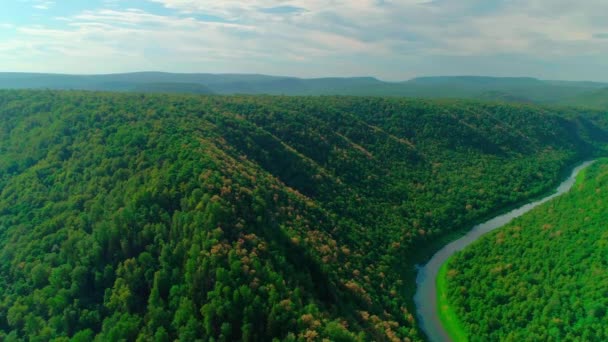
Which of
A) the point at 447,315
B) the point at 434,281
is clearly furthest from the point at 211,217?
the point at 434,281

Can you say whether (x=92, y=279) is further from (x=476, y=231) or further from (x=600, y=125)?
(x=600, y=125)

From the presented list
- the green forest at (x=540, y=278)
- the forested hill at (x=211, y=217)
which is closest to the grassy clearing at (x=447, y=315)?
the green forest at (x=540, y=278)

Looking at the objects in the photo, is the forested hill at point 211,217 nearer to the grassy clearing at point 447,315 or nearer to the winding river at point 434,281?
the winding river at point 434,281

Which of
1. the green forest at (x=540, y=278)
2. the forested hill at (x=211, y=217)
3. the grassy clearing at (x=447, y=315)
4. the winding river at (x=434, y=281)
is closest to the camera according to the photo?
the forested hill at (x=211, y=217)

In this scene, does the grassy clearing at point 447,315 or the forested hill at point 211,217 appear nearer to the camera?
the forested hill at point 211,217

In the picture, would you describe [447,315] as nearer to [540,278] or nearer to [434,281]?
[434,281]

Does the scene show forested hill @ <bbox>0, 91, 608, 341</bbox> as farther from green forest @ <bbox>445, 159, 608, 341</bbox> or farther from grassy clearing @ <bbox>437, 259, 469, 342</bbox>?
green forest @ <bbox>445, 159, 608, 341</bbox>

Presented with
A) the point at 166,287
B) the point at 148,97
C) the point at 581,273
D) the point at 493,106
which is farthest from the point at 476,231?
the point at 493,106
